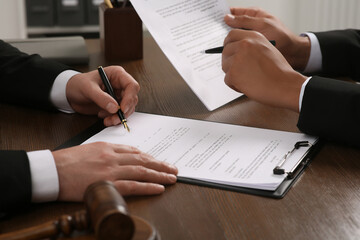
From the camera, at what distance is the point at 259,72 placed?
1.17m

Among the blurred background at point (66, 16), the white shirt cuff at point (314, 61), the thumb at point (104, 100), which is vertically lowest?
the blurred background at point (66, 16)

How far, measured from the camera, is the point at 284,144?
1.02 m

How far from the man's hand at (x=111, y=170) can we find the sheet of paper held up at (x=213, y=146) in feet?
0.17

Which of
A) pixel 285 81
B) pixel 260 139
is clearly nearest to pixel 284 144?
pixel 260 139

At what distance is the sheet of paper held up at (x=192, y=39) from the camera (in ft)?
4.12

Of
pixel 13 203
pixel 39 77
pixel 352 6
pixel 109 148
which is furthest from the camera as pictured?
pixel 352 6

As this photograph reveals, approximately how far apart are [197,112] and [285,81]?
20cm

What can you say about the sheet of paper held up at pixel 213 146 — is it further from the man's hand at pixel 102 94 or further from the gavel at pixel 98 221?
the gavel at pixel 98 221

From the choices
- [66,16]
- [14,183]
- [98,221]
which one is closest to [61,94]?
[14,183]

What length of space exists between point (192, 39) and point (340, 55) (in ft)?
1.49

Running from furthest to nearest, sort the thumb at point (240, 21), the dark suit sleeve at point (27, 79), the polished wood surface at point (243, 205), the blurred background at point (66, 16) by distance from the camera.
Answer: the blurred background at point (66, 16), the thumb at point (240, 21), the dark suit sleeve at point (27, 79), the polished wood surface at point (243, 205)

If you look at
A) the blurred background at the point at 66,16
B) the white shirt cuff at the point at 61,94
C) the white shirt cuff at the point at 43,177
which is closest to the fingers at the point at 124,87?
the white shirt cuff at the point at 61,94

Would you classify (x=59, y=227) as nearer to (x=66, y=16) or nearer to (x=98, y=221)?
(x=98, y=221)

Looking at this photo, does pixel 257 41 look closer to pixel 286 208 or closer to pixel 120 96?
pixel 120 96
